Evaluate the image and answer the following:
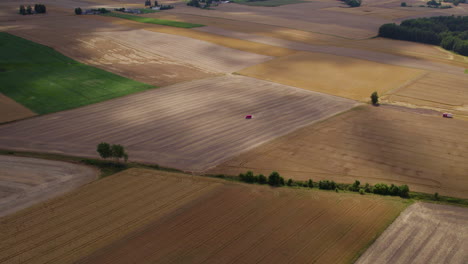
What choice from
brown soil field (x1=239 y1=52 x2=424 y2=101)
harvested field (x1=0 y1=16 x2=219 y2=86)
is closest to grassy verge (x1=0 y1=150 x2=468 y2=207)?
harvested field (x1=0 y1=16 x2=219 y2=86)

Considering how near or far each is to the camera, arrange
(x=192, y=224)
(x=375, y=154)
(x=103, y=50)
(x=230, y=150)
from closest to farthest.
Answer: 1. (x=192, y=224)
2. (x=375, y=154)
3. (x=230, y=150)
4. (x=103, y=50)

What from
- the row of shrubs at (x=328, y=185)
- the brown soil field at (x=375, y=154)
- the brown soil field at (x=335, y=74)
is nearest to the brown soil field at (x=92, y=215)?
the row of shrubs at (x=328, y=185)

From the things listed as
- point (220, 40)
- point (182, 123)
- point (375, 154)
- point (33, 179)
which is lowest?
point (33, 179)

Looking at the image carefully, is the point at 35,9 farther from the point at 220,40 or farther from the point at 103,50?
the point at 220,40

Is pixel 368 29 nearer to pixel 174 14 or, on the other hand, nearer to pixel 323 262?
pixel 174 14

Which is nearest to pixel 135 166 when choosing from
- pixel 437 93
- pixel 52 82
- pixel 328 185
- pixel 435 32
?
pixel 328 185

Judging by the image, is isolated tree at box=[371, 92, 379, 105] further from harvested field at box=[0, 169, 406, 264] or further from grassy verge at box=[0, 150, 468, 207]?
harvested field at box=[0, 169, 406, 264]

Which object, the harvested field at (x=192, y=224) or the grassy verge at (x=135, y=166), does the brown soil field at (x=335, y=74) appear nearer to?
the grassy verge at (x=135, y=166)
